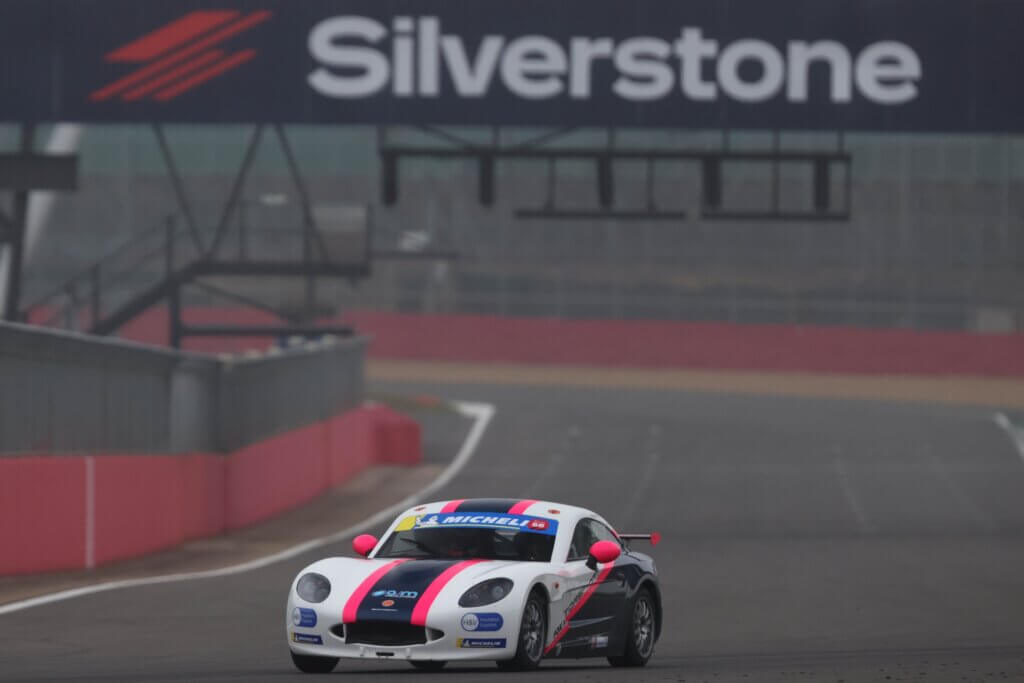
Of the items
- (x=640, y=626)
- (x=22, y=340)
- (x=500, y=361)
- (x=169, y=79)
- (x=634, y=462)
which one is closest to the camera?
(x=640, y=626)

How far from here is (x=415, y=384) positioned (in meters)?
65.1

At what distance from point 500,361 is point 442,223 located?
6.63 metres

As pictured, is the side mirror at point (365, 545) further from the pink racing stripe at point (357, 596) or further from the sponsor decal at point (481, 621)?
the sponsor decal at point (481, 621)

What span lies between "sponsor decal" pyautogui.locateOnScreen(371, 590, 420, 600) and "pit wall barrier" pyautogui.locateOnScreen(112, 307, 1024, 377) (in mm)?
54964

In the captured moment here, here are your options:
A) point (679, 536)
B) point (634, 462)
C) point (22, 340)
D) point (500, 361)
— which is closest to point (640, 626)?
point (22, 340)

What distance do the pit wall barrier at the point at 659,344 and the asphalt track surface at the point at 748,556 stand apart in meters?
8.26

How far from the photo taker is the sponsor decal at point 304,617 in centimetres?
1250

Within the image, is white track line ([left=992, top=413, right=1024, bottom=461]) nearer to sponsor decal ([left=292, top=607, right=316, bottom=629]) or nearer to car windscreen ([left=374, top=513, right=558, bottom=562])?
car windscreen ([left=374, top=513, right=558, bottom=562])

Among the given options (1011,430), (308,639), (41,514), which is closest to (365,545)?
(308,639)

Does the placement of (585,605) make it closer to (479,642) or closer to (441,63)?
(479,642)

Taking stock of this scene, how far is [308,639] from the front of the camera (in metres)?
12.5

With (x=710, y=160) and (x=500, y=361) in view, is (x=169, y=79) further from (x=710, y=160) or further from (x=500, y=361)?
(x=500, y=361)

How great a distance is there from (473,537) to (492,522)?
18 centimetres

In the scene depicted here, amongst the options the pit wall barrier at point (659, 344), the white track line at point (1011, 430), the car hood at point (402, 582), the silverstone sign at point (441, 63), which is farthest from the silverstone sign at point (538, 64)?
the pit wall barrier at point (659, 344)
